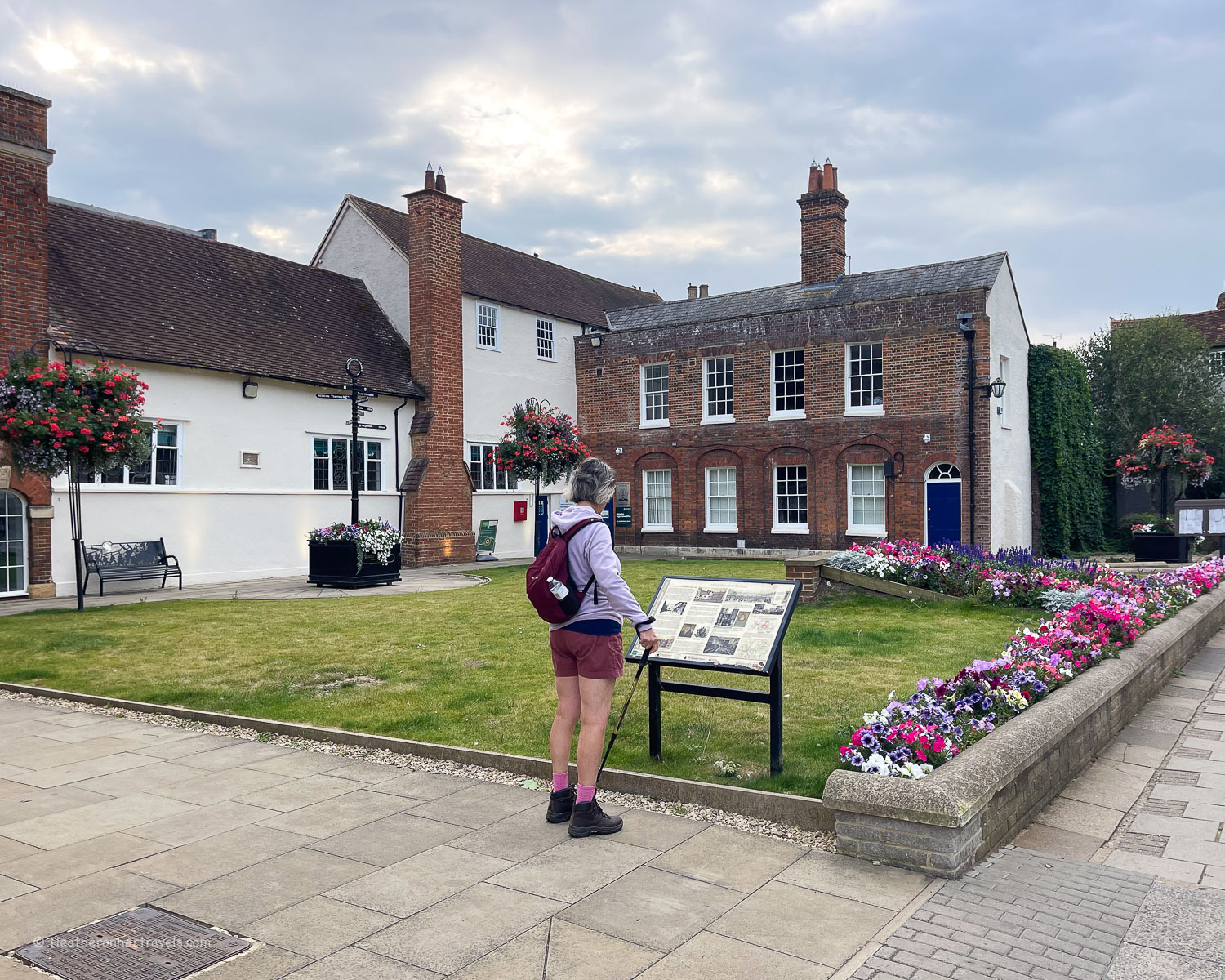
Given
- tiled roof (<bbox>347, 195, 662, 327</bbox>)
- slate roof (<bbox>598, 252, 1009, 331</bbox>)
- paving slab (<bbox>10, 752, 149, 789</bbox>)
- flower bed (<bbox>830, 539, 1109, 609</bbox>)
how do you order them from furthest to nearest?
tiled roof (<bbox>347, 195, 662, 327</bbox>) → slate roof (<bbox>598, 252, 1009, 331</bbox>) → flower bed (<bbox>830, 539, 1109, 609</bbox>) → paving slab (<bbox>10, 752, 149, 789</bbox>)

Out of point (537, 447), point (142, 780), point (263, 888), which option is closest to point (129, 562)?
point (537, 447)

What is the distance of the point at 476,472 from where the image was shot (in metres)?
26.5

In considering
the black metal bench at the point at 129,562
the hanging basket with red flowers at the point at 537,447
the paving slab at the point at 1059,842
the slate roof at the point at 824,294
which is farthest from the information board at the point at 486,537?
the paving slab at the point at 1059,842

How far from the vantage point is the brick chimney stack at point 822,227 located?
89.7ft

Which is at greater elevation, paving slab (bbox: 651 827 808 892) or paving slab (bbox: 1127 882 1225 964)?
paving slab (bbox: 651 827 808 892)

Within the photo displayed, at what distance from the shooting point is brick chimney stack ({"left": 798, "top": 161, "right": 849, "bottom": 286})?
89.7ft

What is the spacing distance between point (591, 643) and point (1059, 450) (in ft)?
82.3

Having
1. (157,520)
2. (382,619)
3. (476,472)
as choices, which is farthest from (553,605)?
(476,472)

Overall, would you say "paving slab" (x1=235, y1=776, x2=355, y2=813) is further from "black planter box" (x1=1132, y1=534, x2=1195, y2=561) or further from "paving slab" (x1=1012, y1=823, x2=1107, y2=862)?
"black planter box" (x1=1132, y1=534, x2=1195, y2=561)

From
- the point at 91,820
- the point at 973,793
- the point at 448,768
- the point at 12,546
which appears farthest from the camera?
the point at 12,546

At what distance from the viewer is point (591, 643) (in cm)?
484

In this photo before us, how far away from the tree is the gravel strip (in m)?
30.6

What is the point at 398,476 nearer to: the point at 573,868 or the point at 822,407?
the point at 822,407

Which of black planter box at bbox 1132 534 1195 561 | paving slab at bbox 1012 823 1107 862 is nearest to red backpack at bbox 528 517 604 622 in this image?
paving slab at bbox 1012 823 1107 862
